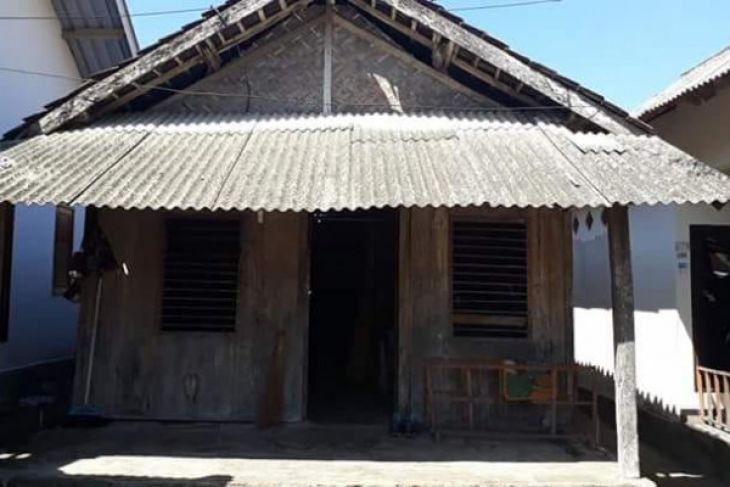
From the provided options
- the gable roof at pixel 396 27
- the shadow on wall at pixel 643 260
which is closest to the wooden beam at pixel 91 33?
the gable roof at pixel 396 27

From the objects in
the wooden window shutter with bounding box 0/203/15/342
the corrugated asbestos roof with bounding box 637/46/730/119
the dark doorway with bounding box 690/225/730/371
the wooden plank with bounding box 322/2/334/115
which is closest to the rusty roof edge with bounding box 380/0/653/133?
the wooden plank with bounding box 322/2/334/115

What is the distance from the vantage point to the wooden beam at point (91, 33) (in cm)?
1110

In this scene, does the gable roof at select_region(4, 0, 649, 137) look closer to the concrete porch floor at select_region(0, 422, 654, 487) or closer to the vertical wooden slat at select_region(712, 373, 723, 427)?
the vertical wooden slat at select_region(712, 373, 723, 427)

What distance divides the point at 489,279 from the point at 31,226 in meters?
6.82

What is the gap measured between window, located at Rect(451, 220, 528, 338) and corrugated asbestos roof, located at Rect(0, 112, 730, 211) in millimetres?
1264

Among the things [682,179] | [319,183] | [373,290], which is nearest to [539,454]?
[682,179]

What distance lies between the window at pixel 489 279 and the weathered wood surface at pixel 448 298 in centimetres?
10

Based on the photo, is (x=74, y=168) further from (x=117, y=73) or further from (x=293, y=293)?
(x=293, y=293)

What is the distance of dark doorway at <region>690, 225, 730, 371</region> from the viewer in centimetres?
854

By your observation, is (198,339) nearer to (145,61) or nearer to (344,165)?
(344,165)

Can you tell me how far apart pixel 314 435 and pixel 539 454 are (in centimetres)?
246

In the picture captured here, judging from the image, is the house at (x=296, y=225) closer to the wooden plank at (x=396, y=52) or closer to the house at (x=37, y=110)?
the wooden plank at (x=396, y=52)

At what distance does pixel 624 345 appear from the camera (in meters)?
6.09

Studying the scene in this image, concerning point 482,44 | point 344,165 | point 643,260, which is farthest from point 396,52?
point 643,260
